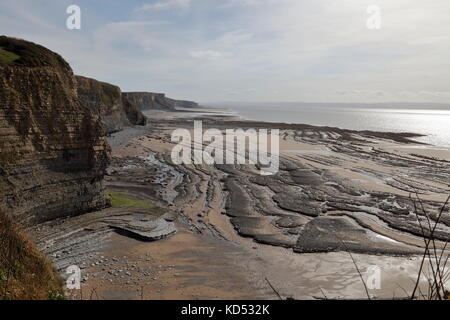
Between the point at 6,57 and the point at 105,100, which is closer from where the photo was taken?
the point at 6,57

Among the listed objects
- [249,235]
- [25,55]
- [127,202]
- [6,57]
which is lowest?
[249,235]

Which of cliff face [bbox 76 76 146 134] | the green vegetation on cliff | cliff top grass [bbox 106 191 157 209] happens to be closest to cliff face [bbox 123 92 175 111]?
cliff face [bbox 76 76 146 134]

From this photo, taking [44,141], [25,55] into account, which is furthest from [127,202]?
[25,55]

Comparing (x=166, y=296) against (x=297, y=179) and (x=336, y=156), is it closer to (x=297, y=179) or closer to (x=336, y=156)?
(x=297, y=179)

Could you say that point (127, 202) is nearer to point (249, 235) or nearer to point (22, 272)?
point (249, 235)

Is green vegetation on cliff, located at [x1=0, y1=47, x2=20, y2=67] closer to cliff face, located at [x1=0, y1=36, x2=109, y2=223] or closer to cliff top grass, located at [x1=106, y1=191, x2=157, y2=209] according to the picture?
cliff face, located at [x1=0, y1=36, x2=109, y2=223]

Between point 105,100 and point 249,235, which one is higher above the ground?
point 105,100
